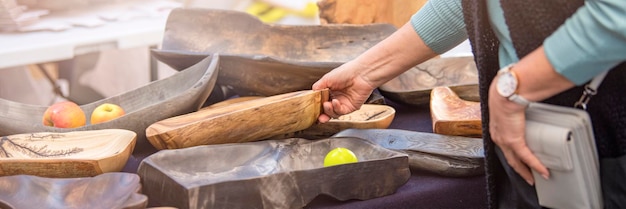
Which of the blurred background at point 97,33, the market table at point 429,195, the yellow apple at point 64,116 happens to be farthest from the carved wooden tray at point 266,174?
the blurred background at point 97,33

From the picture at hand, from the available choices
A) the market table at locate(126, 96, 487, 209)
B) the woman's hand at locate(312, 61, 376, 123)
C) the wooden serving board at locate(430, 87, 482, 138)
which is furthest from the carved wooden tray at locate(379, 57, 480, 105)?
the market table at locate(126, 96, 487, 209)

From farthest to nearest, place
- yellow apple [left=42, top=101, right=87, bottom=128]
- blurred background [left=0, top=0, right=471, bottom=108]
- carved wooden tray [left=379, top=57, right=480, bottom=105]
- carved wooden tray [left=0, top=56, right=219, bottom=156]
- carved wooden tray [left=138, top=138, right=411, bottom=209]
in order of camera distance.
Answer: blurred background [left=0, top=0, right=471, bottom=108] → carved wooden tray [left=379, top=57, right=480, bottom=105] → yellow apple [left=42, top=101, right=87, bottom=128] → carved wooden tray [left=0, top=56, right=219, bottom=156] → carved wooden tray [left=138, top=138, right=411, bottom=209]

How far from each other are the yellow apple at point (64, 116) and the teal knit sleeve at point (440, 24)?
31.8 inches

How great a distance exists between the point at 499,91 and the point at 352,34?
1207mm

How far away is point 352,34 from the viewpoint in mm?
2141

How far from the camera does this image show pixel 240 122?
1.37 m

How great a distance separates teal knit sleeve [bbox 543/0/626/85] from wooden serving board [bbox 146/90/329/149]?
0.60 metres

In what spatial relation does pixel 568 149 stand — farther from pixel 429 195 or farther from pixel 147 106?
pixel 147 106

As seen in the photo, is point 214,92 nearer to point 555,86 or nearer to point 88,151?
point 88,151

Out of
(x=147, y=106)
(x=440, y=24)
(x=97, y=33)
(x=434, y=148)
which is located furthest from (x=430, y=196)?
(x=97, y=33)

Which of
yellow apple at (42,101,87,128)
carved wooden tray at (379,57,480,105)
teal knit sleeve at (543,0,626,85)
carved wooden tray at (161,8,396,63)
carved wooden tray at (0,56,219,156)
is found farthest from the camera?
carved wooden tray at (161,8,396,63)

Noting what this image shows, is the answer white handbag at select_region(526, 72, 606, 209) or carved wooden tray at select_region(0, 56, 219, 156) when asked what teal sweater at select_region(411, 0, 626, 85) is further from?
carved wooden tray at select_region(0, 56, 219, 156)

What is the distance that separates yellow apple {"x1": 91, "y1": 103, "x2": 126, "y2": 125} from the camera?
1626 mm

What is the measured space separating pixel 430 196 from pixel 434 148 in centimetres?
14
